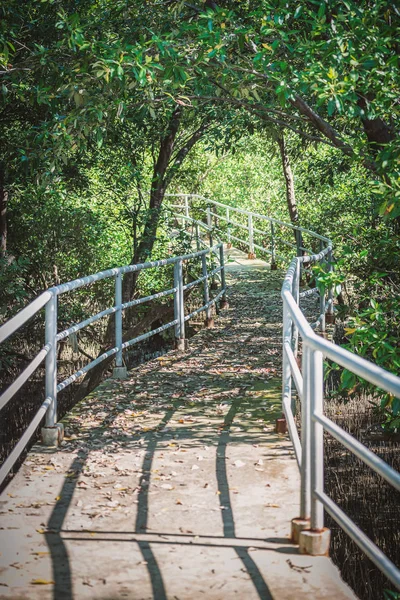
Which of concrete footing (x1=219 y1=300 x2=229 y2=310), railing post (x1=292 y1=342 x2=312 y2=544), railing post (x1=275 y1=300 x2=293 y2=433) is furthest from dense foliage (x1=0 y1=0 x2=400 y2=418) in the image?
concrete footing (x1=219 y1=300 x2=229 y2=310)

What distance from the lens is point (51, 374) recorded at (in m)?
5.52

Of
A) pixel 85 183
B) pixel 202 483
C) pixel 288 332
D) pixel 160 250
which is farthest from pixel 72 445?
pixel 160 250

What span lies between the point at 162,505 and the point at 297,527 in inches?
36.4

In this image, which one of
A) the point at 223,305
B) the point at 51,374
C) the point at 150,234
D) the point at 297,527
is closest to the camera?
the point at 297,527

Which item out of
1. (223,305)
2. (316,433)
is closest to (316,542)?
(316,433)

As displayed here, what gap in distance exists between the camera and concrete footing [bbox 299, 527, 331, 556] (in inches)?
145

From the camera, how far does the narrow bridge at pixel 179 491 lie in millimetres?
3424

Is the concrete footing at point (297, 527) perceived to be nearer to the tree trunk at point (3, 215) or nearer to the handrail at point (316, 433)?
the handrail at point (316, 433)

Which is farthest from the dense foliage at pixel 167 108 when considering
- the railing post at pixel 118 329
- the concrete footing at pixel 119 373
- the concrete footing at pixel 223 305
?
the concrete footing at pixel 119 373

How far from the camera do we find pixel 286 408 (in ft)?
18.3

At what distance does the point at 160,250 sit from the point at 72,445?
10572 mm

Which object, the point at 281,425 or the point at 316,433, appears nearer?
the point at 316,433

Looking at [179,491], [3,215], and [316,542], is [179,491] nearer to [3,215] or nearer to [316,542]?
[316,542]

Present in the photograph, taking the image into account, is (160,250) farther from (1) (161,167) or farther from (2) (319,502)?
(2) (319,502)
